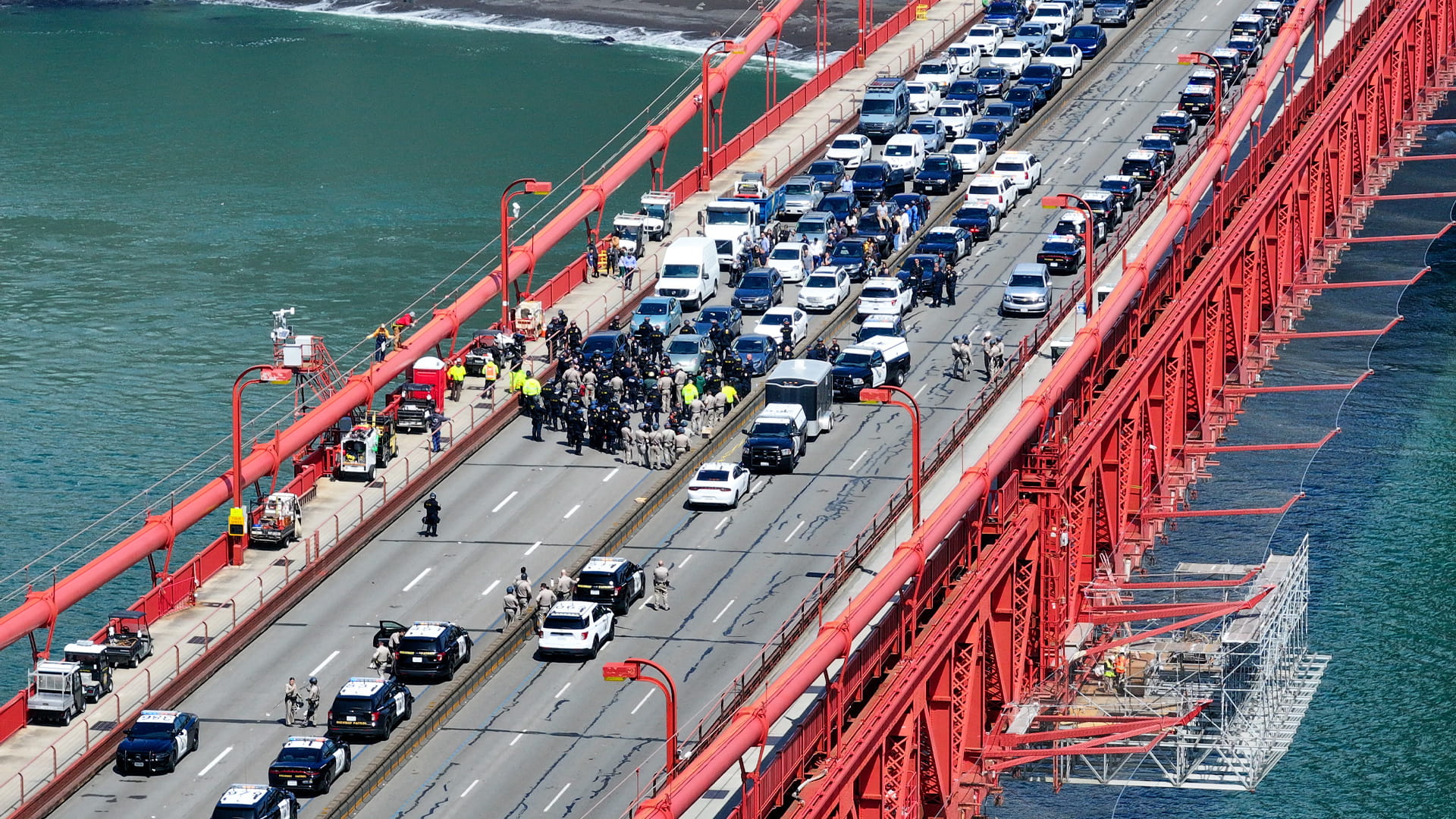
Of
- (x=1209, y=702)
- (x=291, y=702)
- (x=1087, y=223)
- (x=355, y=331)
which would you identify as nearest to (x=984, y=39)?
(x=355, y=331)

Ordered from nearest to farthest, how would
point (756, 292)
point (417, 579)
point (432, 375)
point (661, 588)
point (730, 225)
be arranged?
point (661, 588) < point (417, 579) < point (432, 375) < point (756, 292) < point (730, 225)

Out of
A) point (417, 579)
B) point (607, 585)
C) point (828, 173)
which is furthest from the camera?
point (828, 173)

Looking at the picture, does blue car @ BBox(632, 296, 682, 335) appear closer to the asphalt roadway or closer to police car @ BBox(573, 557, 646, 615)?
the asphalt roadway

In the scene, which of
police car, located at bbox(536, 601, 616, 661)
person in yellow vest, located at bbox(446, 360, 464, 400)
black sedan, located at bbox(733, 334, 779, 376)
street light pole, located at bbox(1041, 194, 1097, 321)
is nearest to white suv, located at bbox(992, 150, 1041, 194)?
street light pole, located at bbox(1041, 194, 1097, 321)

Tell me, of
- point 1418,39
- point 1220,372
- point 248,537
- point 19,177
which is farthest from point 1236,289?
point 19,177

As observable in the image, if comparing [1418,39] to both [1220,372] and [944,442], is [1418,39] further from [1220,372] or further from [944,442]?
[944,442]

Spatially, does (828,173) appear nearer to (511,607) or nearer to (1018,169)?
(1018,169)
